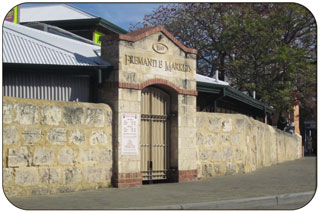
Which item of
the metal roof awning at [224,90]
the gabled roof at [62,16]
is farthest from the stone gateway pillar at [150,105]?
the gabled roof at [62,16]

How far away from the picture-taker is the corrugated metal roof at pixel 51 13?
77.0 ft

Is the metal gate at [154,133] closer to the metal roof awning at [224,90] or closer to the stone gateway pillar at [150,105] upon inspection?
the stone gateway pillar at [150,105]

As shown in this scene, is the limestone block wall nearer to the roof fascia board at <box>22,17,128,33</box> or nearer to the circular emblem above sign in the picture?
the circular emblem above sign

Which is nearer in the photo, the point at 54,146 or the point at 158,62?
the point at 54,146

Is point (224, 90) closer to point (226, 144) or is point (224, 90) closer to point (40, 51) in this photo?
point (226, 144)

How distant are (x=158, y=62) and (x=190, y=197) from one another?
4329 millimetres

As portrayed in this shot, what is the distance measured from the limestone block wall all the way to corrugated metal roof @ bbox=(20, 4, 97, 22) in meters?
11.9

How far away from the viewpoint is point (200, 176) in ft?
49.8

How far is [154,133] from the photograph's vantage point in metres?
13.9

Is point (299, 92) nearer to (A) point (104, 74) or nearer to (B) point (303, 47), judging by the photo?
(B) point (303, 47)

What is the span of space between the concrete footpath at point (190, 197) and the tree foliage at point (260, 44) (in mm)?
13018

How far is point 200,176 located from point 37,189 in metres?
5.69

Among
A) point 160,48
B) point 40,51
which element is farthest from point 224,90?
point 40,51

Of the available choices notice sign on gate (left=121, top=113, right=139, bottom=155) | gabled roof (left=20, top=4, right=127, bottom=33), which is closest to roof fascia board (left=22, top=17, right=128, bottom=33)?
gabled roof (left=20, top=4, right=127, bottom=33)
